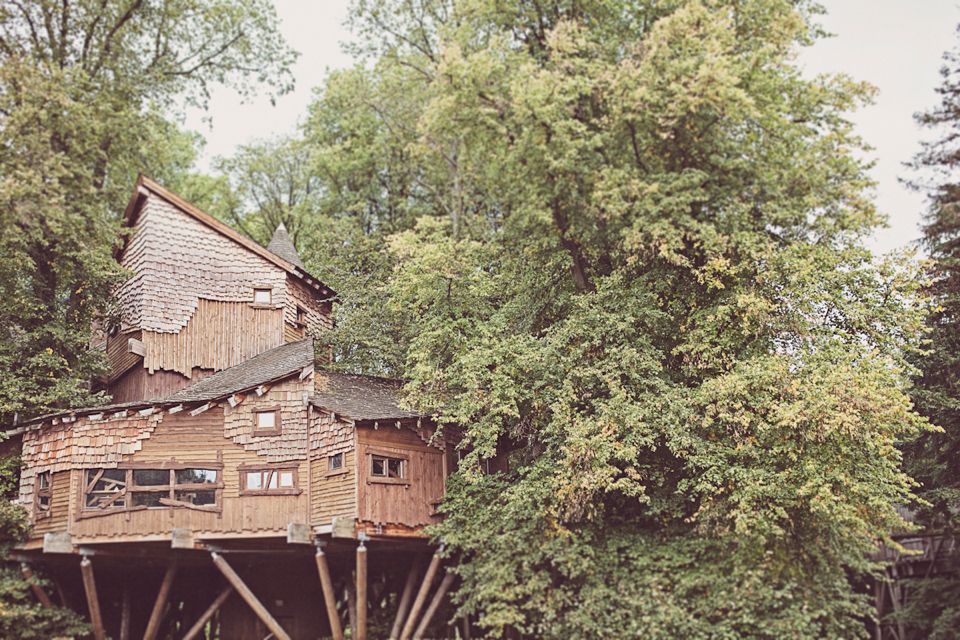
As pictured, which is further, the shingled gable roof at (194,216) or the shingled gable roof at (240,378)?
the shingled gable roof at (194,216)

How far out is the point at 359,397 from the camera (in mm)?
21766

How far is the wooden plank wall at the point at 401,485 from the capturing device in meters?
19.4

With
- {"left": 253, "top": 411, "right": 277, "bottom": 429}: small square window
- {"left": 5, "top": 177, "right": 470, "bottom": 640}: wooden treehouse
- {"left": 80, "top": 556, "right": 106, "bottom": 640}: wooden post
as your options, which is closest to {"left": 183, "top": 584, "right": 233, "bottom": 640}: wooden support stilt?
{"left": 5, "top": 177, "right": 470, "bottom": 640}: wooden treehouse

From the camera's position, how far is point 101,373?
23.7 meters

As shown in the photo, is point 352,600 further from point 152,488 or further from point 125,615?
point 125,615

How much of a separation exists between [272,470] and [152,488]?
285 centimetres

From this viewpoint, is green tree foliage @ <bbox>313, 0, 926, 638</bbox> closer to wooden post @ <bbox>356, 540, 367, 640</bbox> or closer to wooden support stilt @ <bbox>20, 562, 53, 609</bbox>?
wooden post @ <bbox>356, 540, 367, 640</bbox>

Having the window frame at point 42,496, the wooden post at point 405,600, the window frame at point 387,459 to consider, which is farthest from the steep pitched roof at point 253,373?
the wooden post at point 405,600

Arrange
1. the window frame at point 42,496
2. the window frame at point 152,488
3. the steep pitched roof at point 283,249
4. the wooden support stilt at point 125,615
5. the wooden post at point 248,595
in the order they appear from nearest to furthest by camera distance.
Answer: the window frame at point 152,488
the window frame at point 42,496
the wooden post at point 248,595
the wooden support stilt at point 125,615
the steep pitched roof at point 283,249

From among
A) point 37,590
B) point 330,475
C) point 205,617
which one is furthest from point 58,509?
point 330,475

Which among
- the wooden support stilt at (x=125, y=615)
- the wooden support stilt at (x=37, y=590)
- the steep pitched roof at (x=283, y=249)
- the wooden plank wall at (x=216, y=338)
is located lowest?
the wooden support stilt at (x=125, y=615)

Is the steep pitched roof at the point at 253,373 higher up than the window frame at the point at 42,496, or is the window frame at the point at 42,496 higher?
the steep pitched roof at the point at 253,373

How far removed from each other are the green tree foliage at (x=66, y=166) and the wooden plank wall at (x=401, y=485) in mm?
8656

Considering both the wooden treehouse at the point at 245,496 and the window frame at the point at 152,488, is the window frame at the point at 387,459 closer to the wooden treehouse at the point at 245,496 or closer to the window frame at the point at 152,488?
the wooden treehouse at the point at 245,496
